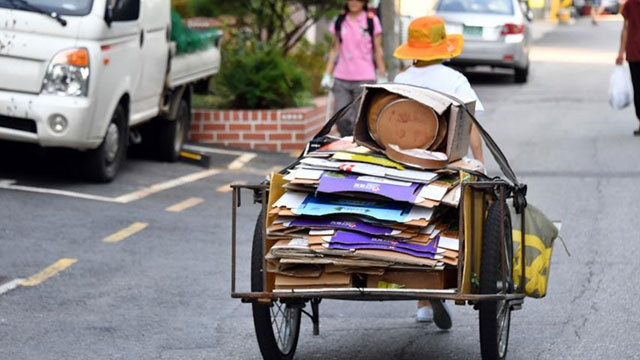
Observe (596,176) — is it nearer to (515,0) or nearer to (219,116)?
(219,116)

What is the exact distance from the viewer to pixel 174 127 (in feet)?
48.6

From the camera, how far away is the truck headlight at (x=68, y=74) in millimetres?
12023

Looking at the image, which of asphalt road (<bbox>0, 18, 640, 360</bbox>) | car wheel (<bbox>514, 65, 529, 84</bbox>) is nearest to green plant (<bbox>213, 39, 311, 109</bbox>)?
asphalt road (<bbox>0, 18, 640, 360</bbox>)

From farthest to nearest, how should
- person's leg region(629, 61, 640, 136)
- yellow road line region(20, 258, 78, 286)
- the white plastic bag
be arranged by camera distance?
1. person's leg region(629, 61, 640, 136)
2. the white plastic bag
3. yellow road line region(20, 258, 78, 286)

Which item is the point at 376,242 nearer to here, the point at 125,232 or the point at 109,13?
the point at 125,232

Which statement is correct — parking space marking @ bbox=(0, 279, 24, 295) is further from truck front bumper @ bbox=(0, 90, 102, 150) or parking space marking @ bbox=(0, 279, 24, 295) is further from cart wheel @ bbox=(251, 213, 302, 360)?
truck front bumper @ bbox=(0, 90, 102, 150)

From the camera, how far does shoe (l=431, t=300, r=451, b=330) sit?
7.96 metres

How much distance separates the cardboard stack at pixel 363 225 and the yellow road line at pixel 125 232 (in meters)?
4.04

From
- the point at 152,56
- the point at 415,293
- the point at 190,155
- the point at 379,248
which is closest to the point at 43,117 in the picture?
the point at 152,56

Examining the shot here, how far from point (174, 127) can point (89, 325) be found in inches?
270

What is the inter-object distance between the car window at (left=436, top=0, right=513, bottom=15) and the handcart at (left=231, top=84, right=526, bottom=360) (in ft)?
58.2

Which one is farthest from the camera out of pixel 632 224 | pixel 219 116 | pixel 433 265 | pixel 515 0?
pixel 515 0

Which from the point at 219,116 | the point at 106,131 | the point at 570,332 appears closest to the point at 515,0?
the point at 219,116

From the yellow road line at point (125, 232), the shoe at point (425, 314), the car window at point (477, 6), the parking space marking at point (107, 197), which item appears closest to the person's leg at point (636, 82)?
the parking space marking at point (107, 197)
